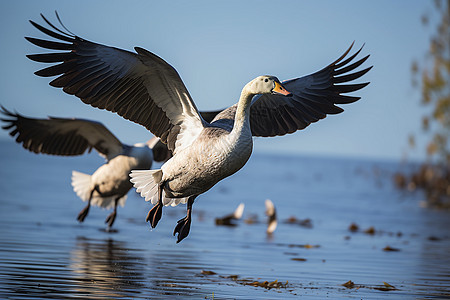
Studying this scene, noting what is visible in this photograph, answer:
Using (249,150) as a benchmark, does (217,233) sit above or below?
below

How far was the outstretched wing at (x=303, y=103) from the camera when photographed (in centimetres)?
861

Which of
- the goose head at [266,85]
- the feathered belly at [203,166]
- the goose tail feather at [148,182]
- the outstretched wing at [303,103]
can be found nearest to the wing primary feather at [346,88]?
the outstretched wing at [303,103]

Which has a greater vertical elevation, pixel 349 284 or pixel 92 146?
pixel 92 146

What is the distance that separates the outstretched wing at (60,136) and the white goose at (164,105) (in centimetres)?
328

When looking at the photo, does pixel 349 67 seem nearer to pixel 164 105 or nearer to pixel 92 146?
pixel 164 105

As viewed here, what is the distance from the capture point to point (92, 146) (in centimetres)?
1147

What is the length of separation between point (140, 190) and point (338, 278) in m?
2.65

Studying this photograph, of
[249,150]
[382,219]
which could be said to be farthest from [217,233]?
[382,219]

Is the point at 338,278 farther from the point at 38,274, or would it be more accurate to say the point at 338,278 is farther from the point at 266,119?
the point at 38,274

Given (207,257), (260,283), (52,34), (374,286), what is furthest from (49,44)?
(374,286)

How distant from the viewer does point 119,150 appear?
11.2 m

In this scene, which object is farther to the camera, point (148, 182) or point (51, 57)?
point (148, 182)

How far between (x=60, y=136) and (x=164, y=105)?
13.8 ft

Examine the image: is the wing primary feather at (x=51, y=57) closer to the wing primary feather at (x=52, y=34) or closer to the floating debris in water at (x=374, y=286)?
the wing primary feather at (x=52, y=34)
